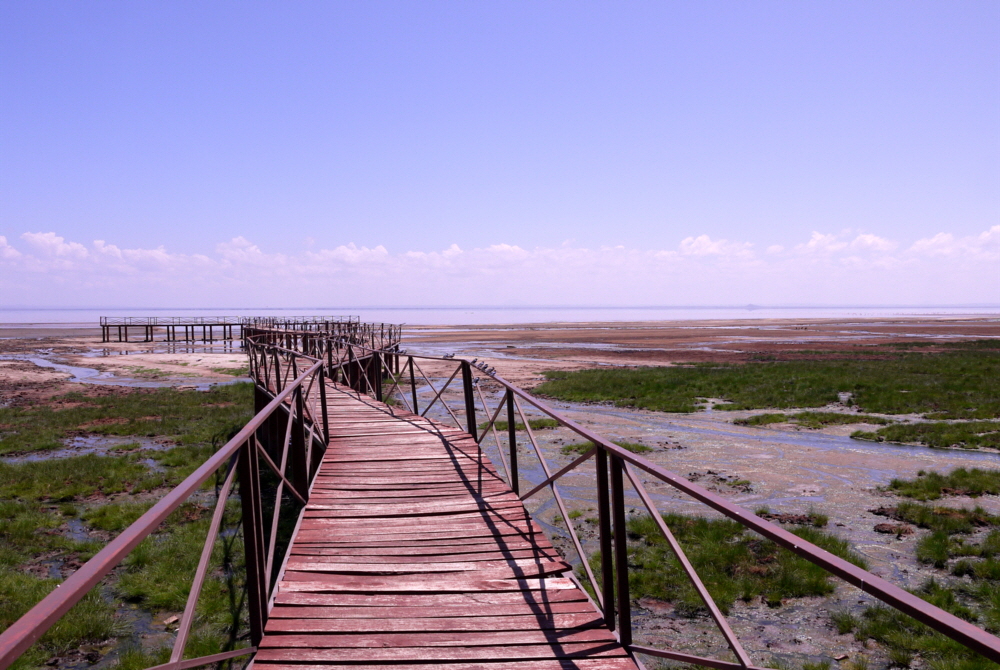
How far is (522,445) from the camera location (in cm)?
1515

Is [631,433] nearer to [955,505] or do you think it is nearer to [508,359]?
[955,505]

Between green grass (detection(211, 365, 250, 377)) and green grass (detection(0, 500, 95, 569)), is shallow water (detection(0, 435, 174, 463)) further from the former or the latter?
green grass (detection(211, 365, 250, 377))

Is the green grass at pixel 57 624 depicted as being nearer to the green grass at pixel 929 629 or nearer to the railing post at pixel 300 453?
the railing post at pixel 300 453

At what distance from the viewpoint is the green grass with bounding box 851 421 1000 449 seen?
1401 centimetres

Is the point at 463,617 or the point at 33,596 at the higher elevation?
the point at 463,617

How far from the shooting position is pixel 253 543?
3.40 metres

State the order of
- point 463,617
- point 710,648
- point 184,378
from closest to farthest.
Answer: point 463,617 < point 710,648 < point 184,378

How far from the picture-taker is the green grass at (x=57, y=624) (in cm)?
579

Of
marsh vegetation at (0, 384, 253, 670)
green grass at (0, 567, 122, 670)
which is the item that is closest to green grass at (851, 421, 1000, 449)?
marsh vegetation at (0, 384, 253, 670)

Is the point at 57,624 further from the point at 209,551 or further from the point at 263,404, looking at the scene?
the point at 263,404

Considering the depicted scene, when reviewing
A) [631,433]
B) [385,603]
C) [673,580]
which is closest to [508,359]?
[631,433]

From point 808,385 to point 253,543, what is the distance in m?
23.5

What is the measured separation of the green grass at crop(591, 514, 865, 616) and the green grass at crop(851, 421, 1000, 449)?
25.6ft

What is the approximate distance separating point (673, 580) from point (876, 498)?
5.28 metres
